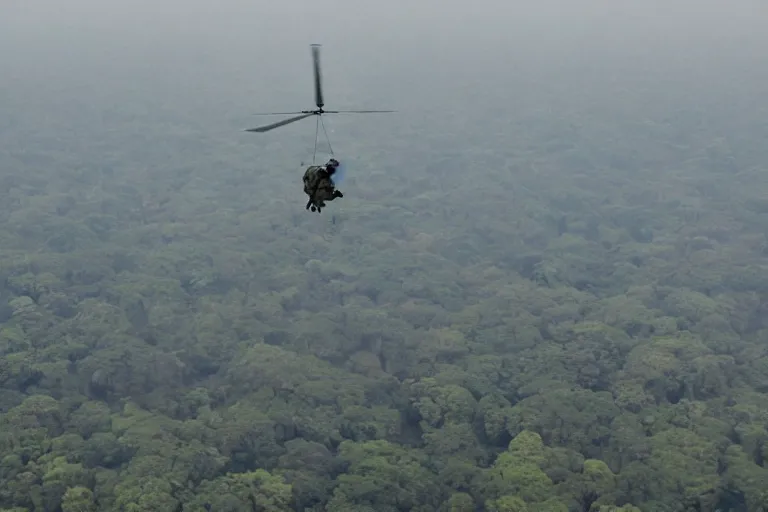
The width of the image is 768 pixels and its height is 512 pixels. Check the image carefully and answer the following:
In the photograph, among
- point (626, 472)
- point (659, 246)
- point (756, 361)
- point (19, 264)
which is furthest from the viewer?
point (659, 246)

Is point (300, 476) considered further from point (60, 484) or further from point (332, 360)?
point (332, 360)

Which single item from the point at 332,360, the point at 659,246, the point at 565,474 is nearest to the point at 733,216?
the point at 659,246

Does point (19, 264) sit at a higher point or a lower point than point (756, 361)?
higher

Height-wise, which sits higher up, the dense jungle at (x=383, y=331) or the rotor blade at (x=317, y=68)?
the rotor blade at (x=317, y=68)

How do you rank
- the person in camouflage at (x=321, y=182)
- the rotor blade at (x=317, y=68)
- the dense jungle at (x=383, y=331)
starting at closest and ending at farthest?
1. the rotor blade at (x=317, y=68)
2. the person in camouflage at (x=321, y=182)
3. the dense jungle at (x=383, y=331)

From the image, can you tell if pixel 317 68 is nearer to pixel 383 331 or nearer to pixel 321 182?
pixel 321 182

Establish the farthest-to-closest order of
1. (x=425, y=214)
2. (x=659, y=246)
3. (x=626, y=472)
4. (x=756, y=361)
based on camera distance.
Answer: (x=425, y=214)
(x=659, y=246)
(x=756, y=361)
(x=626, y=472)

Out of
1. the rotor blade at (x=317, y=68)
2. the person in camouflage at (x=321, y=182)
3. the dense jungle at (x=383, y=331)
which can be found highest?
the rotor blade at (x=317, y=68)

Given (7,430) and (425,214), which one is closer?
(7,430)
